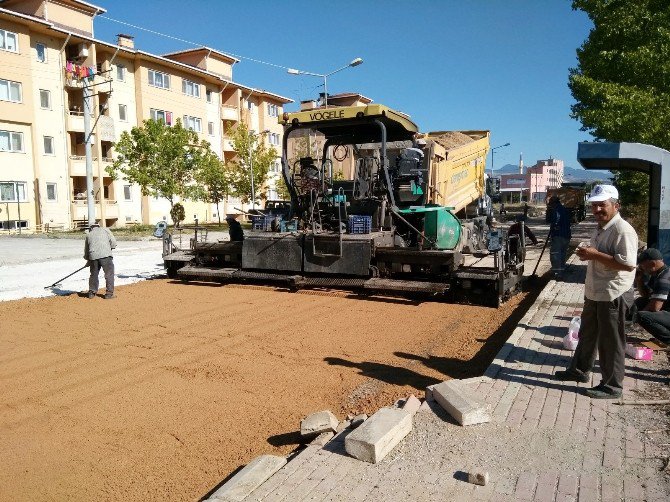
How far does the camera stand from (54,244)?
2244 cm

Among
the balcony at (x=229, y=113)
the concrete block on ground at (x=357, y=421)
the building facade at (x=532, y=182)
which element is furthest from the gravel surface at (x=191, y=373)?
the building facade at (x=532, y=182)

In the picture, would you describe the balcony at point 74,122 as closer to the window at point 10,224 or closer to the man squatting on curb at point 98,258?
the window at point 10,224

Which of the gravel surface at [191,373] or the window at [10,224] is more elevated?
the window at [10,224]

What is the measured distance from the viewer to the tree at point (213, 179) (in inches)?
1340

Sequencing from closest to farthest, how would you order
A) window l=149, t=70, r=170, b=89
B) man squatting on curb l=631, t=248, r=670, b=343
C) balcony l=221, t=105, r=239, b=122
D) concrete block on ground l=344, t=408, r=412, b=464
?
concrete block on ground l=344, t=408, r=412, b=464
man squatting on curb l=631, t=248, r=670, b=343
window l=149, t=70, r=170, b=89
balcony l=221, t=105, r=239, b=122

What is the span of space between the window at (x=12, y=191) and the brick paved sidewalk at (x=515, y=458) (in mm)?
32709

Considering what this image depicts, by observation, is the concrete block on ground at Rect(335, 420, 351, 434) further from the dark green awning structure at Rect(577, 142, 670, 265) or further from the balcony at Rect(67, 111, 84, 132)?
the balcony at Rect(67, 111, 84, 132)

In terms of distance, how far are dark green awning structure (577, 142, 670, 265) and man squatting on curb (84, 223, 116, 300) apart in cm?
830

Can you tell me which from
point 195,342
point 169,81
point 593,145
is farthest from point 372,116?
point 169,81

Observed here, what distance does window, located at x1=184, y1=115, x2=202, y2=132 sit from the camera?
4147cm

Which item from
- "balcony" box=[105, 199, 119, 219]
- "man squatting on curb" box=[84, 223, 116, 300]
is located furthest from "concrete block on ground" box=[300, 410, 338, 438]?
"balcony" box=[105, 199, 119, 219]

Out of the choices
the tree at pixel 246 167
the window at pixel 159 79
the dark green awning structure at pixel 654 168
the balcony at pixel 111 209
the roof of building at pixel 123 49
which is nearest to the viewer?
the dark green awning structure at pixel 654 168

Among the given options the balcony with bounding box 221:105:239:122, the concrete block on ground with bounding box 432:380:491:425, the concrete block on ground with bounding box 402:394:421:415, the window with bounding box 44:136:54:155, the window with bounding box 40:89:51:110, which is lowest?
the concrete block on ground with bounding box 402:394:421:415

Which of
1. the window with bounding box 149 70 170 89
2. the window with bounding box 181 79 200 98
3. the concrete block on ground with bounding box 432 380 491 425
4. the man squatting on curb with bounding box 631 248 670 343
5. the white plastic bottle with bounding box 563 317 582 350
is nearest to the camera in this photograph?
the concrete block on ground with bounding box 432 380 491 425
